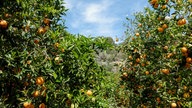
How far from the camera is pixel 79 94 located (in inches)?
231

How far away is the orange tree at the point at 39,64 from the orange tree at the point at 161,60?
171cm

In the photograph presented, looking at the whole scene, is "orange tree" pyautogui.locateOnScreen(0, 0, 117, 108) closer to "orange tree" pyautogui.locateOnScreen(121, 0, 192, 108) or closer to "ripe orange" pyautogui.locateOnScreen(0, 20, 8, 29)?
"ripe orange" pyautogui.locateOnScreen(0, 20, 8, 29)

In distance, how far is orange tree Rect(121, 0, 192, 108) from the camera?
6707 millimetres

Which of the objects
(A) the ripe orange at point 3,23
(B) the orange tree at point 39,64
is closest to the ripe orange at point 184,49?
(B) the orange tree at point 39,64

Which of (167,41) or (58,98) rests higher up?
(167,41)

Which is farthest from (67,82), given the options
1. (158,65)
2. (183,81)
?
(158,65)

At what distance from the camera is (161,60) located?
29.4ft

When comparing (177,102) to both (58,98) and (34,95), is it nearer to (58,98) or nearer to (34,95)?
(58,98)

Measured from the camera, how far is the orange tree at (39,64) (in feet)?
18.2

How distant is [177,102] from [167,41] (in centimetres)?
205

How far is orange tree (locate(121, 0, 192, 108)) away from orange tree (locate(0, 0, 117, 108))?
171 cm

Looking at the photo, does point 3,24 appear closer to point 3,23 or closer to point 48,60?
point 3,23

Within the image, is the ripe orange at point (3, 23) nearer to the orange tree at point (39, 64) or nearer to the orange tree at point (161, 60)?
the orange tree at point (39, 64)

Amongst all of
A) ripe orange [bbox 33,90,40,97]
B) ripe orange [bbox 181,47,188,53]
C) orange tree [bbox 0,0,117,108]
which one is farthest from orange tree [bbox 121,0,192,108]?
ripe orange [bbox 33,90,40,97]
